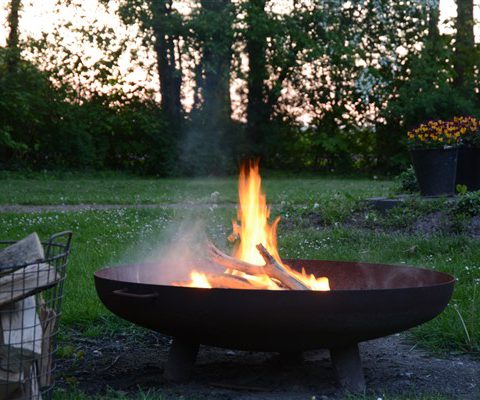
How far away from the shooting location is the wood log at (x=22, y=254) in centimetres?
274

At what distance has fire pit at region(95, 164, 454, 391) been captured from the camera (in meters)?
2.99

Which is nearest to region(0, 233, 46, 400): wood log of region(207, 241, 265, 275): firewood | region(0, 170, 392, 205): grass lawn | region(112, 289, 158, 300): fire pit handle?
region(112, 289, 158, 300): fire pit handle

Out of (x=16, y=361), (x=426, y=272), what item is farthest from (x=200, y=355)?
(x=16, y=361)

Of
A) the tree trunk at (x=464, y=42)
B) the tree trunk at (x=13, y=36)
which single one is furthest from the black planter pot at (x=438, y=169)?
the tree trunk at (x=464, y=42)

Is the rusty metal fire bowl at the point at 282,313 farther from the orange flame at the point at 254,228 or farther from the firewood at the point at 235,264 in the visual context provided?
the orange flame at the point at 254,228

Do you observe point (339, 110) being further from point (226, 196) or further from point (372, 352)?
point (372, 352)

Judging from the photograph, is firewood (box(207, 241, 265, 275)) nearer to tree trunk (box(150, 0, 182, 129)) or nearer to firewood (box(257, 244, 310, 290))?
firewood (box(257, 244, 310, 290))

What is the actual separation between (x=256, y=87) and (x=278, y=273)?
63.8 ft

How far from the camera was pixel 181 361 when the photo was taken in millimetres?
3479

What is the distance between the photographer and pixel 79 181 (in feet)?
56.4

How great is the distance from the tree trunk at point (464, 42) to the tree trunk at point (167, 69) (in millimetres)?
8659

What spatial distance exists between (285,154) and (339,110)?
6.90 ft

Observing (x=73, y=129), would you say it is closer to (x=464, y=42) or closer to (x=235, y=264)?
(x=464, y=42)

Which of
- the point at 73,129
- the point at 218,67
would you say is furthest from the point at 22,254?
the point at 218,67
